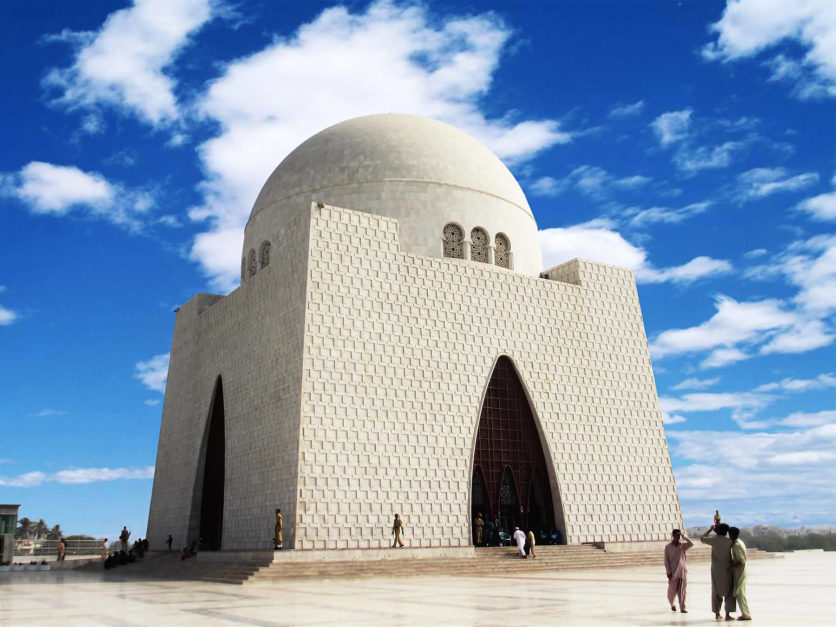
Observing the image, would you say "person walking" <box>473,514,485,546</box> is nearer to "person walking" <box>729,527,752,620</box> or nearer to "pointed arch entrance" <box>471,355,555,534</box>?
"pointed arch entrance" <box>471,355,555,534</box>

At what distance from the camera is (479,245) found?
1828cm

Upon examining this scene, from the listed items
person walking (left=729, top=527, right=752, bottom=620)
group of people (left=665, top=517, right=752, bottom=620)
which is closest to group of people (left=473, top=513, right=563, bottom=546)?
group of people (left=665, top=517, right=752, bottom=620)

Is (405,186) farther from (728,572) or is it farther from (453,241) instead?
(728,572)

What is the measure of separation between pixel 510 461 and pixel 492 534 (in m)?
1.73

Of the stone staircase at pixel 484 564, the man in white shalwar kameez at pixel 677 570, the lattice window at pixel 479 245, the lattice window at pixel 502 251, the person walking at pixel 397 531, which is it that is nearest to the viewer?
the man in white shalwar kameez at pixel 677 570

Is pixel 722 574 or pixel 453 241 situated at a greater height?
pixel 453 241

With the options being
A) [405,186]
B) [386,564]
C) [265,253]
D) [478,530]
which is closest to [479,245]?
[405,186]

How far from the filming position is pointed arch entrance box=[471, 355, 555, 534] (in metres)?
16.1

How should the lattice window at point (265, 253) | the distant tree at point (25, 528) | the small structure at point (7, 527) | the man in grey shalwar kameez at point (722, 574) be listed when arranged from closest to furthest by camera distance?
the man in grey shalwar kameez at point (722, 574)
the lattice window at point (265, 253)
the small structure at point (7, 527)
the distant tree at point (25, 528)

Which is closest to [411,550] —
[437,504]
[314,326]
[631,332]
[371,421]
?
[437,504]

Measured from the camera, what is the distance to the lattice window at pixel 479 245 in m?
18.2

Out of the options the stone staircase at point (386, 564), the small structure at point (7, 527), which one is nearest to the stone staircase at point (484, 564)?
the stone staircase at point (386, 564)

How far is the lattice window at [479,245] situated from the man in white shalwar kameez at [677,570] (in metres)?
11.9

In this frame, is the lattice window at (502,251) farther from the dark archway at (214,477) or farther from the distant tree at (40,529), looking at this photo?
the distant tree at (40,529)
